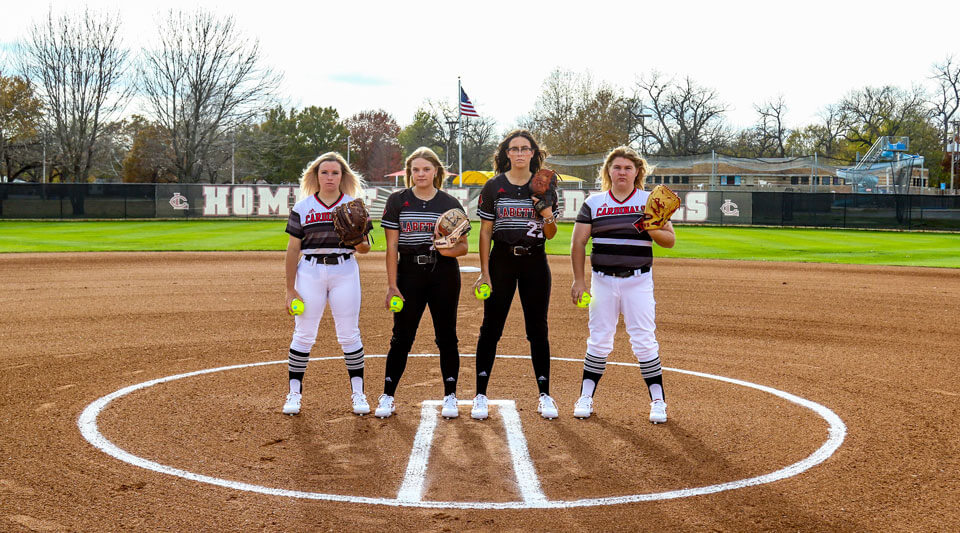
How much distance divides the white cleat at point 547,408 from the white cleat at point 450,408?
601mm

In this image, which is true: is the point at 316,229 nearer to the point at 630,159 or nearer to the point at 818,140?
the point at 630,159

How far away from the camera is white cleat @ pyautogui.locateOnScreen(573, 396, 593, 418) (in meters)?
5.47

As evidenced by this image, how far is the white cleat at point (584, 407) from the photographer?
5.47m

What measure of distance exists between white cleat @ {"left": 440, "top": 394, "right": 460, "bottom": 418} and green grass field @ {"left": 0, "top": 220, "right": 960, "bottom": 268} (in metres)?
16.1

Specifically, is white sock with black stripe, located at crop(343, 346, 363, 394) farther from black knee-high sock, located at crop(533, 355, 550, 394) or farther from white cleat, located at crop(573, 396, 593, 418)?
white cleat, located at crop(573, 396, 593, 418)

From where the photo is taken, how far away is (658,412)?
5.38 meters

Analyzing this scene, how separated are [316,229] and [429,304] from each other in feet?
3.11

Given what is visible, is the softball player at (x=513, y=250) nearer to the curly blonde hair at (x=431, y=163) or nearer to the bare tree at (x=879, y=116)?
the curly blonde hair at (x=431, y=163)

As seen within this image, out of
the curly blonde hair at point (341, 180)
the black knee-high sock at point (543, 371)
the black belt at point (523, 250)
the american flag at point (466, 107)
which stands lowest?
the black knee-high sock at point (543, 371)

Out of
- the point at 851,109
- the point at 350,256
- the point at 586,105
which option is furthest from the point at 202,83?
the point at 851,109

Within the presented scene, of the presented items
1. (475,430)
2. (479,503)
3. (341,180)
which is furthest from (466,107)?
(479,503)

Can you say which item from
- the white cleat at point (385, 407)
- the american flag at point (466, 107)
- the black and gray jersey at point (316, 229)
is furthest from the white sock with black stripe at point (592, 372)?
the american flag at point (466, 107)

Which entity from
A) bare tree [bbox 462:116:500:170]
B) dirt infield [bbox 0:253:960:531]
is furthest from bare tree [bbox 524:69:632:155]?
dirt infield [bbox 0:253:960:531]

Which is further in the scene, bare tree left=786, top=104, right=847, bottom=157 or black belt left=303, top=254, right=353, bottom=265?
bare tree left=786, top=104, right=847, bottom=157
